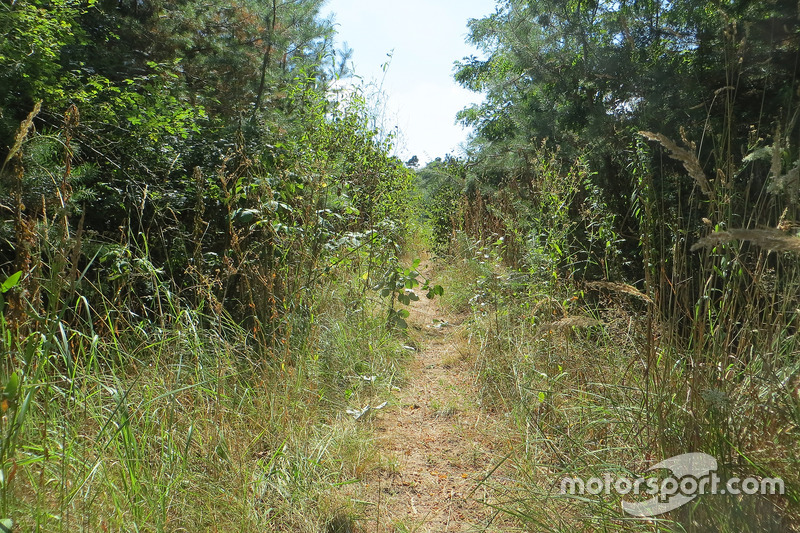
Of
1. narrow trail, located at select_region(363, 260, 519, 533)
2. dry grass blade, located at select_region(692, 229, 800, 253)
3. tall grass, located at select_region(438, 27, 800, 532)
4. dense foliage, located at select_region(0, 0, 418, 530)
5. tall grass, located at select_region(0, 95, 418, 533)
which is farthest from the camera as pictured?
narrow trail, located at select_region(363, 260, 519, 533)

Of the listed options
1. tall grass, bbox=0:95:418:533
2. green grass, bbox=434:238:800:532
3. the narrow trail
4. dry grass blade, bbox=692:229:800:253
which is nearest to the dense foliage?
tall grass, bbox=0:95:418:533

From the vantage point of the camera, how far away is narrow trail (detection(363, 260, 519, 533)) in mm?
2111

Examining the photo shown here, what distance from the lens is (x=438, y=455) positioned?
2709 mm

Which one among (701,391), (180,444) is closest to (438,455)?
(180,444)

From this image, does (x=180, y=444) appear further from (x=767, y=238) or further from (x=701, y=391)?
(x=767, y=238)

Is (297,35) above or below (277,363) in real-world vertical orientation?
above

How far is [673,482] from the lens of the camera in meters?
1.51

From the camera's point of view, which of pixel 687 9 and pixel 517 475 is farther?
pixel 687 9

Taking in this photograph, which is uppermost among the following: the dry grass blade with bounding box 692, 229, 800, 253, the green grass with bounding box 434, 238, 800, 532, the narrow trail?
the dry grass blade with bounding box 692, 229, 800, 253

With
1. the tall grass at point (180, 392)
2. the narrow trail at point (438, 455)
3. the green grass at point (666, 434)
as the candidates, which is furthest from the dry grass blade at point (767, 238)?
the tall grass at point (180, 392)

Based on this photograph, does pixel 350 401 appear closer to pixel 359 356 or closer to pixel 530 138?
pixel 359 356

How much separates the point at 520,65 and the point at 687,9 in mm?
1969

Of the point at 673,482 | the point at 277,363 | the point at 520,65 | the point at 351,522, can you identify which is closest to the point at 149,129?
the point at 277,363

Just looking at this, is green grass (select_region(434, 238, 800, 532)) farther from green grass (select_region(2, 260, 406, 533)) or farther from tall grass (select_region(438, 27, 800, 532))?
green grass (select_region(2, 260, 406, 533))
